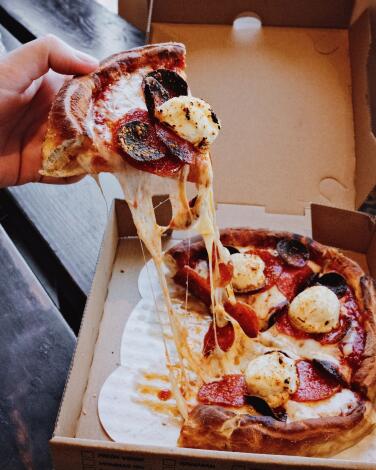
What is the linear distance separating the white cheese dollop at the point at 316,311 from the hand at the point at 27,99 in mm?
835

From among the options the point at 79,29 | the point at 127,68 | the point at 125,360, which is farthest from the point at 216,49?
the point at 125,360

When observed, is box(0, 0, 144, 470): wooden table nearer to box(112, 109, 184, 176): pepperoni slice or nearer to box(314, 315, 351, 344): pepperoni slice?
box(112, 109, 184, 176): pepperoni slice

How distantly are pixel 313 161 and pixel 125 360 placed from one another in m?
1.01

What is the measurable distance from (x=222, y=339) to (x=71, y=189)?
80cm

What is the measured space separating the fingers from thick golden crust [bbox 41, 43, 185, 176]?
111 mm

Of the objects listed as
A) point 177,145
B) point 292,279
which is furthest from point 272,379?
point 177,145

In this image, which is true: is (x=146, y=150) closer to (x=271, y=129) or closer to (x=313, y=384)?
(x=313, y=384)

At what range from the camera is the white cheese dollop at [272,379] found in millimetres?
1642

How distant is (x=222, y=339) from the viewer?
1.86 metres

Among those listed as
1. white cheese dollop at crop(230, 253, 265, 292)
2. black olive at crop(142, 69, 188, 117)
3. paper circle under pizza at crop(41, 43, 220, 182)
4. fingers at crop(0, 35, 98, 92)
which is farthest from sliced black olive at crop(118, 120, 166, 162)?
white cheese dollop at crop(230, 253, 265, 292)

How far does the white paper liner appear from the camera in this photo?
1705 mm

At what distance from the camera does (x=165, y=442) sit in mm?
1699

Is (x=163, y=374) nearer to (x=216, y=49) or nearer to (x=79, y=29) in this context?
(x=216, y=49)

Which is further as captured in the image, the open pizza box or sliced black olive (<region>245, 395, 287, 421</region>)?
the open pizza box
